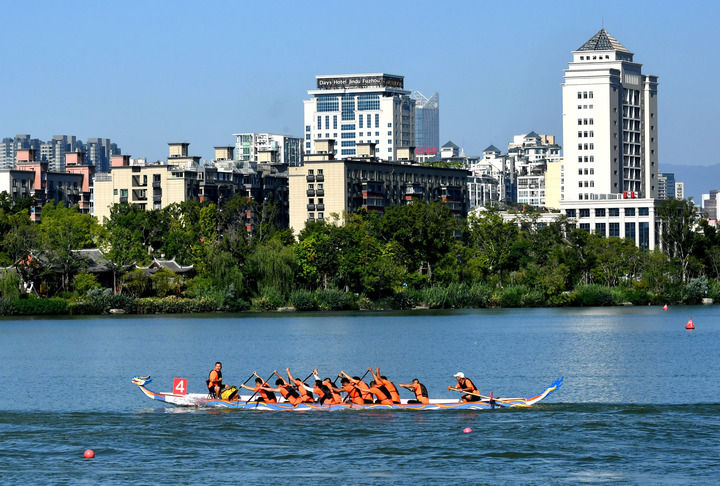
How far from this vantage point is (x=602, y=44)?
19400cm

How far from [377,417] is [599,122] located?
485 feet

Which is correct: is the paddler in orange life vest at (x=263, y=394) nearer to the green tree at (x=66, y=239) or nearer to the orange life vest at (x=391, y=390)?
the orange life vest at (x=391, y=390)

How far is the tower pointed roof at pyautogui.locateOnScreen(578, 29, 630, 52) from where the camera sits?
194 m

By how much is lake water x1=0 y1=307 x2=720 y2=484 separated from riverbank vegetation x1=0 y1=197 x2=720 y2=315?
28832 millimetres

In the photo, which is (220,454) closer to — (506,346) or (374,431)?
(374,431)

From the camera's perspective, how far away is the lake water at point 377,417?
38.6 meters

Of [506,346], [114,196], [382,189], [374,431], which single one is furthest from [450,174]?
[374,431]

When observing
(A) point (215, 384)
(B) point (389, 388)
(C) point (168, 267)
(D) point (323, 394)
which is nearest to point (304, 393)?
(D) point (323, 394)

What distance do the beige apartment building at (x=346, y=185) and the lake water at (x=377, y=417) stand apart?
81.3 meters

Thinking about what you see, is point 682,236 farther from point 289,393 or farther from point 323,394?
point 289,393

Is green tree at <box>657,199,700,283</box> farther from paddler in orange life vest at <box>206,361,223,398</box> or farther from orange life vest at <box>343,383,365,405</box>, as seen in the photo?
paddler in orange life vest at <box>206,361,223,398</box>

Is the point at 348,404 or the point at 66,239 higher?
the point at 66,239

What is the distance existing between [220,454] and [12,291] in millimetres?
75374

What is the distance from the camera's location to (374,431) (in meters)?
44.4
